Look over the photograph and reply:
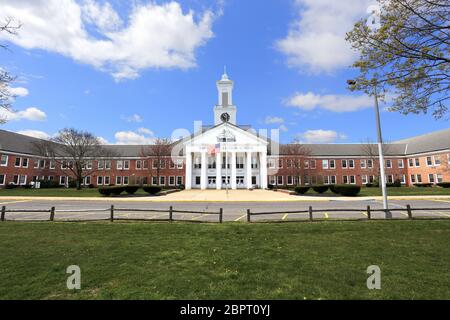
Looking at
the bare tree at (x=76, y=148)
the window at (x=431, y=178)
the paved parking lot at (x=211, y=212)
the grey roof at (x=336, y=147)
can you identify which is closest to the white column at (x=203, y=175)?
the grey roof at (x=336, y=147)

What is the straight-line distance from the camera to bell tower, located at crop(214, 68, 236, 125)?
62344 millimetres

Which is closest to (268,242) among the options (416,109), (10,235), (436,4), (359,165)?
(416,109)

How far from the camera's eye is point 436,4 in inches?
269

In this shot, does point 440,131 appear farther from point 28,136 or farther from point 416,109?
point 28,136

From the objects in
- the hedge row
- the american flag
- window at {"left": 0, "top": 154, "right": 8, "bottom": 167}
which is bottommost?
the hedge row

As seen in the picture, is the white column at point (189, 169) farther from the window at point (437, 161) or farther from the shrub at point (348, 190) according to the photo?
the window at point (437, 161)

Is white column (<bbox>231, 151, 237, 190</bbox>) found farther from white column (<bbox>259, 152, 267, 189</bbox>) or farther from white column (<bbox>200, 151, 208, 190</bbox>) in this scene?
white column (<bbox>259, 152, 267, 189</bbox>)

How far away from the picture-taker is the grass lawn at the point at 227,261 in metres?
4.98

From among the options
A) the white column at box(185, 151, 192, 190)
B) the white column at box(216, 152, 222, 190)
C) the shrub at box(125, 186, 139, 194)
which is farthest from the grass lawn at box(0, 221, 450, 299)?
the white column at box(185, 151, 192, 190)

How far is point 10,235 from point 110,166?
177 feet

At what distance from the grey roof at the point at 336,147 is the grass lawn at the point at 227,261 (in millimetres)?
48185

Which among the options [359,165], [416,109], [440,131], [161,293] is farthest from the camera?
[359,165]

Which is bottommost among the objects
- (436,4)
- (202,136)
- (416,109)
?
(416,109)

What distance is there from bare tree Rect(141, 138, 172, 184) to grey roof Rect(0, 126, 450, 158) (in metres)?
1.87
